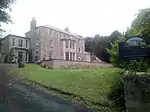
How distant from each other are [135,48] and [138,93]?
113 cm

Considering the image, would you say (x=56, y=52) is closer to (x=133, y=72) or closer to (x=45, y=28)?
(x=45, y=28)

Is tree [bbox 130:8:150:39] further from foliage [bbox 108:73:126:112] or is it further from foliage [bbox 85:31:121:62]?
foliage [bbox 85:31:121:62]

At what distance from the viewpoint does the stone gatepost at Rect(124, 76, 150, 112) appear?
224 inches

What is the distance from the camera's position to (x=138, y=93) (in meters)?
5.78

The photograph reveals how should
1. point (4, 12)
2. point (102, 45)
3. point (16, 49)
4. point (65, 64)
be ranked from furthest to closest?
1. point (102, 45)
2. point (16, 49)
3. point (65, 64)
4. point (4, 12)

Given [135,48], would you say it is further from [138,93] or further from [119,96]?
[119,96]

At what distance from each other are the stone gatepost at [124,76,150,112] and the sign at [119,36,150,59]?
56 centimetres

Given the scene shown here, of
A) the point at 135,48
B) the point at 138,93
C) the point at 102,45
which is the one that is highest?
the point at 102,45

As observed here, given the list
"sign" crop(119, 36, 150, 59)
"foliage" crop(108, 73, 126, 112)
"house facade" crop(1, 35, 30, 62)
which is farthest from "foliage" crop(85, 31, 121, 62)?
"sign" crop(119, 36, 150, 59)

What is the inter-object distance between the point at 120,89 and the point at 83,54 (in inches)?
1847

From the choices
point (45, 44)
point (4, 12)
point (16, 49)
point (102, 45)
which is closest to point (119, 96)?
point (4, 12)

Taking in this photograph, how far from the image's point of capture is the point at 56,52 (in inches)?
1957

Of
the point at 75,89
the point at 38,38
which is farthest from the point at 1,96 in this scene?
the point at 38,38

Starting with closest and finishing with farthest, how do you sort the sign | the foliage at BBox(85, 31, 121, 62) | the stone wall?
the sign → the stone wall → the foliage at BBox(85, 31, 121, 62)
